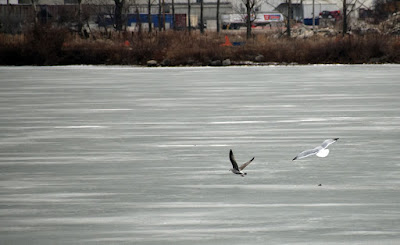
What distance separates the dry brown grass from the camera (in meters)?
31.3

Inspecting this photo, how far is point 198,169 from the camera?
7.89 m

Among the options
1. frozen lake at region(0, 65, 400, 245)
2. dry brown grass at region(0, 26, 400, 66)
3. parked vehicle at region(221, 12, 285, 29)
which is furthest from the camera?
parked vehicle at region(221, 12, 285, 29)

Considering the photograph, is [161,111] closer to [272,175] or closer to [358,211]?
[272,175]

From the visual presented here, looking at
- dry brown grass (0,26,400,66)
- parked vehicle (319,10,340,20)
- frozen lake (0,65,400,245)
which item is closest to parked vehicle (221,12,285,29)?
parked vehicle (319,10,340,20)

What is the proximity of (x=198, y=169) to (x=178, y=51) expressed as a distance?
959 inches

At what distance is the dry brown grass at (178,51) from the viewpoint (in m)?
31.3

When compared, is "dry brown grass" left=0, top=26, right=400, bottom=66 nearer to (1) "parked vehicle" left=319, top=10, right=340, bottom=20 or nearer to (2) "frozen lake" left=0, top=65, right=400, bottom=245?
(2) "frozen lake" left=0, top=65, right=400, bottom=245

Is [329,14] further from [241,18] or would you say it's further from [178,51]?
[178,51]

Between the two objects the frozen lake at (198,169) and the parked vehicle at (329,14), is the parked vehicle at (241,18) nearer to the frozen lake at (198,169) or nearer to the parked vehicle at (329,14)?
the parked vehicle at (329,14)

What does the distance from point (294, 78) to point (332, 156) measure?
13.1m

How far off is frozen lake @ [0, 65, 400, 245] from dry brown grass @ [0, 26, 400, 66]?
584 inches

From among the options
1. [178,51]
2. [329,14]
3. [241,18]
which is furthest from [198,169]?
[329,14]

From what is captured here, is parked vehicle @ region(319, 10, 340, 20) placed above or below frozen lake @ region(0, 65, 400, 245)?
above

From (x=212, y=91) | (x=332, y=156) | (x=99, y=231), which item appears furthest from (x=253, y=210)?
(x=212, y=91)
